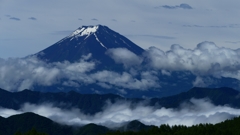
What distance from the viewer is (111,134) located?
19525 centimetres

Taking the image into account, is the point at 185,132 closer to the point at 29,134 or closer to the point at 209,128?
the point at 209,128

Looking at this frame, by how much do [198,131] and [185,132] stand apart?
555 cm

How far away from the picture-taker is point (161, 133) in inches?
7677

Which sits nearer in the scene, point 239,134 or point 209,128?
point 239,134

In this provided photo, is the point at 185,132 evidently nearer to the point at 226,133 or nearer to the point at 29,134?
the point at 226,133

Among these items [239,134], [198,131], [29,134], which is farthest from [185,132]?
[29,134]

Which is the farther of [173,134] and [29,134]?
[173,134]

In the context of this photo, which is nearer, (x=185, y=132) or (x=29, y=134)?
(x=29, y=134)

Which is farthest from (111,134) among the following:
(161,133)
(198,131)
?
(198,131)

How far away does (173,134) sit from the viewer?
629ft

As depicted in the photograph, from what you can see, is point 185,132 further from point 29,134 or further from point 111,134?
point 29,134

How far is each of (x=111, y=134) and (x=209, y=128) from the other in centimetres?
3782

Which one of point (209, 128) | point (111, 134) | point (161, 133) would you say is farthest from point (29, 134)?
point (209, 128)

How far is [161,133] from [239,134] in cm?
3093
